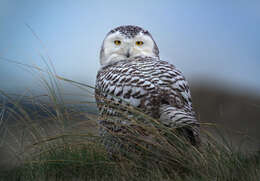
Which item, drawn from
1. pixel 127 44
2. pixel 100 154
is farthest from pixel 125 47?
pixel 100 154

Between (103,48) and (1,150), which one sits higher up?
(103,48)

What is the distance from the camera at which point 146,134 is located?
2391mm

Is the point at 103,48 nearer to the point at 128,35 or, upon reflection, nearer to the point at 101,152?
the point at 128,35

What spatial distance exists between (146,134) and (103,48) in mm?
1865

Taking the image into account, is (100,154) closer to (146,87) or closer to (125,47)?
(146,87)

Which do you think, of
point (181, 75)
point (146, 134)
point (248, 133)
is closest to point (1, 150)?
point (146, 134)

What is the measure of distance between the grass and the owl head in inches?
43.0

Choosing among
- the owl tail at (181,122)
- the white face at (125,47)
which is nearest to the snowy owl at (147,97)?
the owl tail at (181,122)

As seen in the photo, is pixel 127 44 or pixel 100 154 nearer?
pixel 100 154

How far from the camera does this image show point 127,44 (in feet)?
12.1

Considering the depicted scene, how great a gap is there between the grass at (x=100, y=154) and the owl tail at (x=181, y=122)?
7 cm

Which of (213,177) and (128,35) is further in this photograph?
(128,35)

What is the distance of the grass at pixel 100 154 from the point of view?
2092 millimetres

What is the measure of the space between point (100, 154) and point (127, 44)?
1.63 meters
